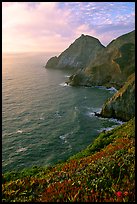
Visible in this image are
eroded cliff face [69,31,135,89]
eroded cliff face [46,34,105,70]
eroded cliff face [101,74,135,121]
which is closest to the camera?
eroded cliff face [101,74,135,121]

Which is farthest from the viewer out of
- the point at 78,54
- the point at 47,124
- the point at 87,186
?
the point at 78,54

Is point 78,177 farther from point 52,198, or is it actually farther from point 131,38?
point 131,38

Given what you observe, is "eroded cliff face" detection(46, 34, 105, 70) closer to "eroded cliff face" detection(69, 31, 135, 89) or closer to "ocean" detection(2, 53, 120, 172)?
"eroded cliff face" detection(69, 31, 135, 89)

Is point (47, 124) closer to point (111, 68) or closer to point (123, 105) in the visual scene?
point (123, 105)

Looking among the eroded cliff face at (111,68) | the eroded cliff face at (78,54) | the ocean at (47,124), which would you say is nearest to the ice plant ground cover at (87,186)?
the ocean at (47,124)

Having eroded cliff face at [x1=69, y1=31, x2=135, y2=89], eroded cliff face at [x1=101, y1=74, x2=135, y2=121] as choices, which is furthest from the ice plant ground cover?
eroded cliff face at [x1=69, y1=31, x2=135, y2=89]

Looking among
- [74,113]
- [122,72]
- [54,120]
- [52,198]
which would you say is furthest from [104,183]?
[122,72]

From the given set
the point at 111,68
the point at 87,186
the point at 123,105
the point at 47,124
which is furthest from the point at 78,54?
the point at 87,186
